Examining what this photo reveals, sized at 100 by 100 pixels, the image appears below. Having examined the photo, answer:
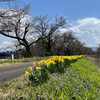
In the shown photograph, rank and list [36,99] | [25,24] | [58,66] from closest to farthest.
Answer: [36,99], [58,66], [25,24]

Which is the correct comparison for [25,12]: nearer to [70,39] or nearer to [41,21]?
[41,21]

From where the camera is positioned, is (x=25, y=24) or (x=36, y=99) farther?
(x=25, y=24)

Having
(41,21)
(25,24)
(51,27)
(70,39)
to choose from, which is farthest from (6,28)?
(70,39)

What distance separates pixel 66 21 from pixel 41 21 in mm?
5304

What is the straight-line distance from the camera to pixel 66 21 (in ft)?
65.2

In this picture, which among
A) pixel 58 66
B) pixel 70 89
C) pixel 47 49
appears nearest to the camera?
pixel 70 89

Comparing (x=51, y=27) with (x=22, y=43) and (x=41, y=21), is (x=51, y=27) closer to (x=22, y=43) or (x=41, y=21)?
(x=41, y=21)

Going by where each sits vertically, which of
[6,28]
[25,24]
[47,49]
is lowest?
[47,49]

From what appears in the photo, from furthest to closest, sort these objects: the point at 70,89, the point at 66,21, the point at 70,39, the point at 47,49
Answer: the point at 70,39 < the point at 47,49 < the point at 66,21 < the point at 70,89

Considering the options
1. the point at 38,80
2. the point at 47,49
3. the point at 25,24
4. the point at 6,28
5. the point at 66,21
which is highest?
the point at 66,21

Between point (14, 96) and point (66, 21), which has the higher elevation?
point (66, 21)

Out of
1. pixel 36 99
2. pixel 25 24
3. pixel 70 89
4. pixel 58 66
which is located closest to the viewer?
pixel 36 99

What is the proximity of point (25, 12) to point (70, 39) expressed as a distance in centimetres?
2134

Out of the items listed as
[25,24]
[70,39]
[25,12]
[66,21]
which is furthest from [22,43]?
[70,39]
